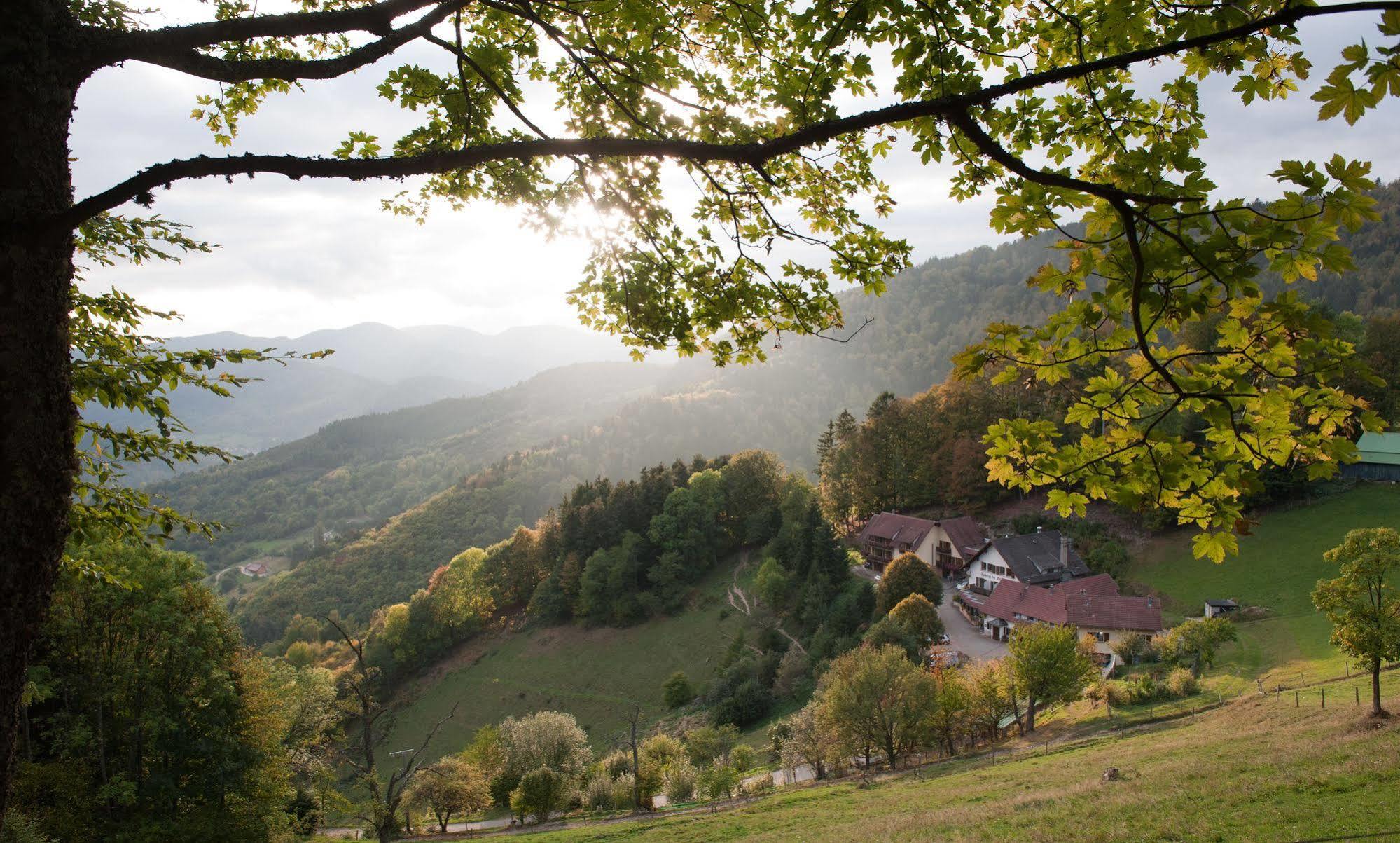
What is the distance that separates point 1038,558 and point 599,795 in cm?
2761

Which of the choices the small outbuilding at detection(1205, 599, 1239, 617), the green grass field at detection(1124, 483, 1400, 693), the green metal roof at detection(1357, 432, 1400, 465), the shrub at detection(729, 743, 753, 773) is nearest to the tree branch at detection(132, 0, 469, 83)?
the shrub at detection(729, 743, 753, 773)

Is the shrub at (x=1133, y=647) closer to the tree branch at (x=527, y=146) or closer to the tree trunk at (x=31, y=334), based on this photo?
the tree branch at (x=527, y=146)

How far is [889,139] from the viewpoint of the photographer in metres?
4.55

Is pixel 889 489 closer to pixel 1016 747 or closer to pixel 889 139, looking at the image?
pixel 1016 747

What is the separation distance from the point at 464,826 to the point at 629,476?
378ft

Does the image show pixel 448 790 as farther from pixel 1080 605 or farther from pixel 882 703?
pixel 1080 605

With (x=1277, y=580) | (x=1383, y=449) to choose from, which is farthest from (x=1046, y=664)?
(x=1383, y=449)

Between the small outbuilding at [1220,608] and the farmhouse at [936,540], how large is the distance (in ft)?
38.7

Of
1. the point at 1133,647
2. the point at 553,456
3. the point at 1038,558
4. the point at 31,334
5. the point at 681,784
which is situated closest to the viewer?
the point at 31,334

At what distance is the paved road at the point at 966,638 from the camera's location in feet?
107

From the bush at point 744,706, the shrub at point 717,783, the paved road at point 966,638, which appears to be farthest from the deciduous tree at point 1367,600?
the bush at point 744,706

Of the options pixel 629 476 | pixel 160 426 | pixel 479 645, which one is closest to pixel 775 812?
pixel 160 426

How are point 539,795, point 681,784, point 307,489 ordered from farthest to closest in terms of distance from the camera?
point 307,489
point 681,784
point 539,795

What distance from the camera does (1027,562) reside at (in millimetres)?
38375
